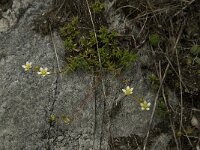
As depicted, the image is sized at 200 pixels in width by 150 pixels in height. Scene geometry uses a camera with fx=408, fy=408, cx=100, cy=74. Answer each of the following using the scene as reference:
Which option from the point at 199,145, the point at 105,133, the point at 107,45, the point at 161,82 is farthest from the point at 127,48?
the point at 199,145

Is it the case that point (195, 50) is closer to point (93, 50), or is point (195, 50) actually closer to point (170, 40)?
point (170, 40)

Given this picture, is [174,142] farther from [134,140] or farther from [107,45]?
[107,45]

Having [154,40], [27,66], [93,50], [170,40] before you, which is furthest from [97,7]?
[27,66]

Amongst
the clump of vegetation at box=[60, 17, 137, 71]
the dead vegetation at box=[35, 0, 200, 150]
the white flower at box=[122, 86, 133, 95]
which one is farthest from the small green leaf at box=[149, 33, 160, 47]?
the white flower at box=[122, 86, 133, 95]

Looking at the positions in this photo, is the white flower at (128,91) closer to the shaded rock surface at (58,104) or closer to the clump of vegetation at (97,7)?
the shaded rock surface at (58,104)

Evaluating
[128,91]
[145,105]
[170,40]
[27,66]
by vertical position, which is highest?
[170,40]

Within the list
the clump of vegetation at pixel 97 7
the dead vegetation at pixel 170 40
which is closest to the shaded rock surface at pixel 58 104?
the dead vegetation at pixel 170 40

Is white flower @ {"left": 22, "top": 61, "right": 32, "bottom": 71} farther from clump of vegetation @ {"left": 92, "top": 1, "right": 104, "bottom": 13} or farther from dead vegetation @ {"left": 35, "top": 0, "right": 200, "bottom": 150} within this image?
clump of vegetation @ {"left": 92, "top": 1, "right": 104, "bottom": 13}
